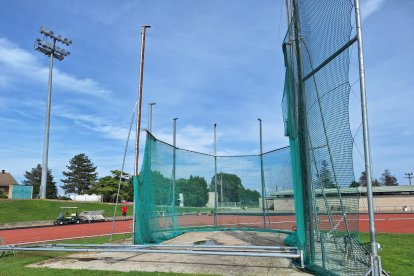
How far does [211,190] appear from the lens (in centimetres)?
1310

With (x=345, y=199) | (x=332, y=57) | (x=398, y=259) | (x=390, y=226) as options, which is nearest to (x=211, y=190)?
(x=398, y=259)

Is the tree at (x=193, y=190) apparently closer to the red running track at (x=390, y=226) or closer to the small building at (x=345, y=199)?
the small building at (x=345, y=199)

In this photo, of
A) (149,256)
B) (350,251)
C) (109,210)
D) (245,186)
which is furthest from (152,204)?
(109,210)

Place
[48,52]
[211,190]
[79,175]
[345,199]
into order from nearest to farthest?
[345,199] → [211,190] → [48,52] → [79,175]

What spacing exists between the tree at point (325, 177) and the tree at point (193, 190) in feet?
23.5

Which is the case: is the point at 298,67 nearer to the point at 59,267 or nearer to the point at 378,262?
the point at 378,262

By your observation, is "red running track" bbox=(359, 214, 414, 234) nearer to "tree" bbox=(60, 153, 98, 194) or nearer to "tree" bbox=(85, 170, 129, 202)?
"tree" bbox=(85, 170, 129, 202)

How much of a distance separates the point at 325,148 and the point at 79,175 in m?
74.6

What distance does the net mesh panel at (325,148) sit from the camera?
4.12 metres

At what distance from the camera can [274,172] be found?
1173 cm

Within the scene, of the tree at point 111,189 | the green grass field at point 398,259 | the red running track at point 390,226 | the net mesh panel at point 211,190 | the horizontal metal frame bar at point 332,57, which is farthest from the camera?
the tree at point 111,189

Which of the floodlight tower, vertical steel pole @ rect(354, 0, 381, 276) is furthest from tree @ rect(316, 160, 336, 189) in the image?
the floodlight tower

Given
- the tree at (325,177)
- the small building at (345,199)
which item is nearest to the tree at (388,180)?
the small building at (345,199)

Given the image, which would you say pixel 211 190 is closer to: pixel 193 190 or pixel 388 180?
pixel 193 190
